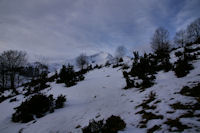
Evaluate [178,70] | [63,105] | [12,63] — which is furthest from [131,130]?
[12,63]

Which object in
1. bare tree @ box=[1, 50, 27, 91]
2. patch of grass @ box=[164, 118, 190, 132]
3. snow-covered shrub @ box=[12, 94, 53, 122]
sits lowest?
snow-covered shrub @ box=[12, 94, 53, 122]

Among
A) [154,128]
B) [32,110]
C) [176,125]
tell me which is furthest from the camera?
[32,110]

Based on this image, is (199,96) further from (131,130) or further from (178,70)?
(178,70)

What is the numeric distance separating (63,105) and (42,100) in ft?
3.63

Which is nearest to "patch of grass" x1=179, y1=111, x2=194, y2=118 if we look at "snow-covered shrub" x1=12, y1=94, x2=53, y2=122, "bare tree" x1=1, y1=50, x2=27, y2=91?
"snow-covered shrub" x1=12, y1=94, x2=53, y2=122

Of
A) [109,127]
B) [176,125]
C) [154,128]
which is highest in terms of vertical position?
[176,125]

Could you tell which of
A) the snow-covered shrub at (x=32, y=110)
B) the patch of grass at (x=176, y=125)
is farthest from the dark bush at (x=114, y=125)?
the snow-covered shrub at (x=32, y=110)

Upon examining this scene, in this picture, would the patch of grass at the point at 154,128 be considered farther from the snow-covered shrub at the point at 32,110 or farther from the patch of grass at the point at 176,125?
the snow-covered shrub at the point at 32,110

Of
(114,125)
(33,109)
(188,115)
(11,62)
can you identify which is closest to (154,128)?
(188,115)

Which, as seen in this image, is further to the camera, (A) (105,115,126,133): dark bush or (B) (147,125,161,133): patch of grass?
(A) (105,115,126,133): dark bush

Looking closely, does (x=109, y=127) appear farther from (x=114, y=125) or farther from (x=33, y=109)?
(x=33, y=109)

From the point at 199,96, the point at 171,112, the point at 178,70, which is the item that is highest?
the point at 178,70

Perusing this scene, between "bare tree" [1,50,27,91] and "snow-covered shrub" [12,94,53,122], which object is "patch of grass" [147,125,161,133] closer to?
"snow-covered shrub" [12,94,53,122]

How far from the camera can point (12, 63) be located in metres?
20.2
